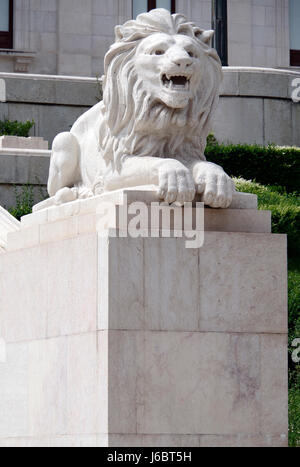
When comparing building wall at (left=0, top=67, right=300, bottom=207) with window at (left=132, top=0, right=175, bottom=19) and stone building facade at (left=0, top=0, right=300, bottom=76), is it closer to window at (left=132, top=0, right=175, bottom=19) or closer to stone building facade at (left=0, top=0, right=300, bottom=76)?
stone building facade at (left=0, top=0, right=300, bottom=76)

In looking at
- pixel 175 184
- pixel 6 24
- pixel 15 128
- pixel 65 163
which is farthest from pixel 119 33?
pixel 6 24

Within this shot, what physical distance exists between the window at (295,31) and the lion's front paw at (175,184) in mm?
26328

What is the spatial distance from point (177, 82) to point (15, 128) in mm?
13142

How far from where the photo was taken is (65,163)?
44.4 feet

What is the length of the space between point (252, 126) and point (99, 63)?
815 cm

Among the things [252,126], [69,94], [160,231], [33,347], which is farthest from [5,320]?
[252,126]

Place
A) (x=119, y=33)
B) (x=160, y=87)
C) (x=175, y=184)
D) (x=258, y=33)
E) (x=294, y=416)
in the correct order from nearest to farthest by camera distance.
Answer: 1. (x=175, y=184)
2. (x=160, y=87)
3. (x=119, y=33)
4. (x=294, y=416)
5. (x=258, y=33)

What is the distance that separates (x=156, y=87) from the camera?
39.5 ft

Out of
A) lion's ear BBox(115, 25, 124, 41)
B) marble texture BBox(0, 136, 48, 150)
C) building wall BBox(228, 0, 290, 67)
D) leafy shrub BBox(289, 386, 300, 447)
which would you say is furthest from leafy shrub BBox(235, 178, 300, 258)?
building wall BBox(228, 0, 290, 67)

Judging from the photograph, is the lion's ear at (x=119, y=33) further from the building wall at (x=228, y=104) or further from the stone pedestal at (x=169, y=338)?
the building wall at (x=228, y=104)

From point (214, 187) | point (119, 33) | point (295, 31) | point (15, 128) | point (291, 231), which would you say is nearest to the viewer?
point (214, 187)

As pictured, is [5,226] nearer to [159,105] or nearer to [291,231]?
[159,105]

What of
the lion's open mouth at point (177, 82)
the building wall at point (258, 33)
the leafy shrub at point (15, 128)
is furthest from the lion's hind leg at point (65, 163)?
the building wall at point (258, 33)

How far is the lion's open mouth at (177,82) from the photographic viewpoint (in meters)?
12.0
